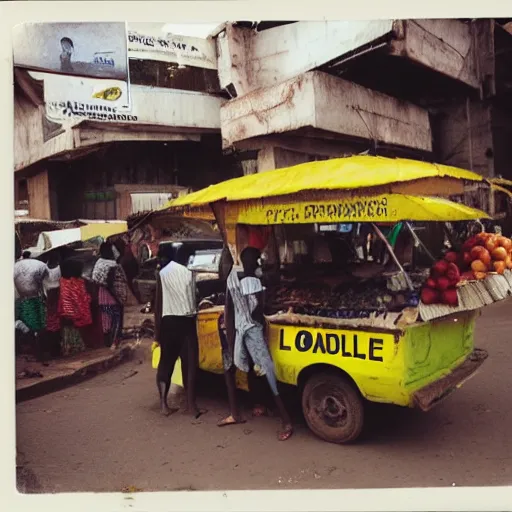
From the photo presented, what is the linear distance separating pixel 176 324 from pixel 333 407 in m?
1.46

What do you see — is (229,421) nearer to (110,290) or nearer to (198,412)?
(198,412)

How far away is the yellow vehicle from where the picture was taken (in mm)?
3387

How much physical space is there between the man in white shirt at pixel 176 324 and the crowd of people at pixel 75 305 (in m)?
0.34

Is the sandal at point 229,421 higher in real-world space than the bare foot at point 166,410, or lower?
lower

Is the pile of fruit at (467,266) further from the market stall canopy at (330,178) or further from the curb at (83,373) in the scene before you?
the curb at (83,373)

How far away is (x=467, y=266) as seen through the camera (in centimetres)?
406

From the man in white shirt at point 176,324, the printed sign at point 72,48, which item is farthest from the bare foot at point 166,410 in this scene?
the printed sign at point 72,48

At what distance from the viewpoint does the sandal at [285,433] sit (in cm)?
385

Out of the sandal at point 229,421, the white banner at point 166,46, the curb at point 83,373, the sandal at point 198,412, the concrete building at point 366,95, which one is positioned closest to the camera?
the white banner at point 166,46

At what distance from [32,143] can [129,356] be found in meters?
1.90

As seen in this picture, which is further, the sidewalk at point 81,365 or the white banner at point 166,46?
the sidewalk at point 81,365

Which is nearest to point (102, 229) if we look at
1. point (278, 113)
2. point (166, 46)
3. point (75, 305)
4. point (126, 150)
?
point (75, 305)

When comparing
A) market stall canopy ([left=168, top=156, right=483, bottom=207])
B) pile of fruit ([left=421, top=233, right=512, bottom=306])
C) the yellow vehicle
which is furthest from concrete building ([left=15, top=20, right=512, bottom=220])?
pile of fruit ([left=421, top=233, right=512, bottom=306])

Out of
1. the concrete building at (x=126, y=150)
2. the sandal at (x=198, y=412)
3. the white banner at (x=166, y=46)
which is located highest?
the white banner at (x=166, y=46)
